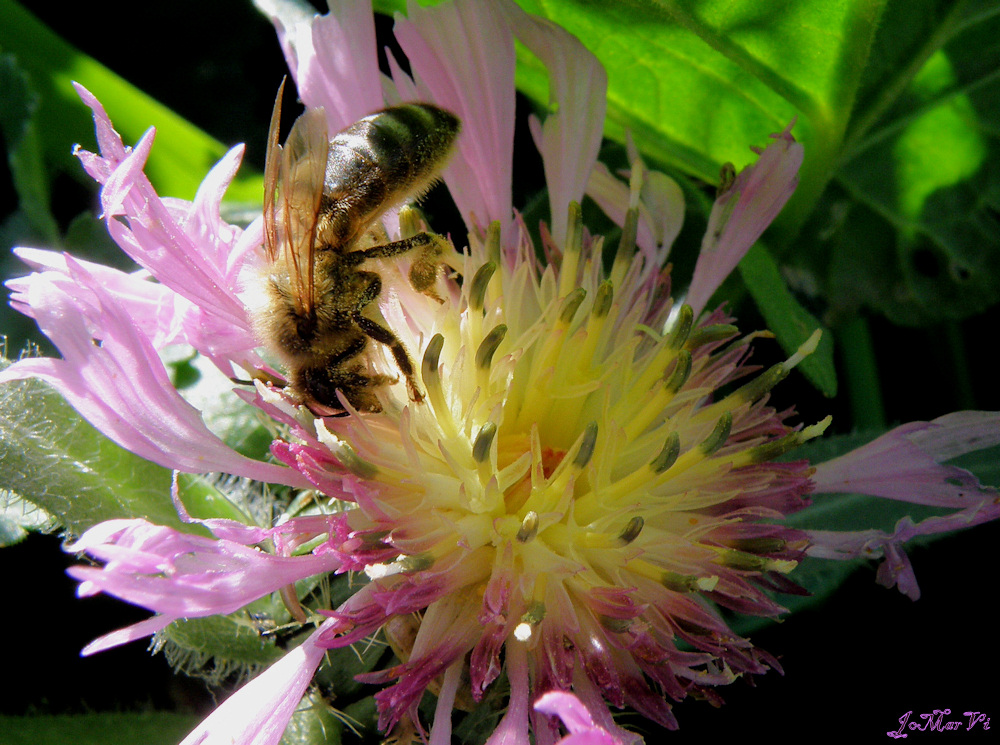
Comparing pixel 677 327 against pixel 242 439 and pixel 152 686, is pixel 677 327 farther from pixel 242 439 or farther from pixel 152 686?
pixel 152 686

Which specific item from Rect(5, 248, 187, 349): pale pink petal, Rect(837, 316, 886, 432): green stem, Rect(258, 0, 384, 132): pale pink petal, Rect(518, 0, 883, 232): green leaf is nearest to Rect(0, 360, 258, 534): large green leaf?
Rect(5, 248, 187, 349): pale pink petal

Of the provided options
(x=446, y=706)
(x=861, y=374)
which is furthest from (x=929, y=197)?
(x=446, y=706)

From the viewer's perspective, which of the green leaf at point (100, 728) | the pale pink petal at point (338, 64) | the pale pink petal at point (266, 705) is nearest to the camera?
the pale pink petal at point (266, 705)

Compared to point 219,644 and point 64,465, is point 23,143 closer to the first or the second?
point 64,465

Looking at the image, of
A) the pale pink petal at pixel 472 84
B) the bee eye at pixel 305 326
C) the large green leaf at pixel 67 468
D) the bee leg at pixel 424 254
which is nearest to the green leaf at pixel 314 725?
the large green leaf at pixel 67 468

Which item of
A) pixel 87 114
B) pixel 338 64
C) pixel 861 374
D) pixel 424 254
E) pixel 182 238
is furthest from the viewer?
pixel 861 374

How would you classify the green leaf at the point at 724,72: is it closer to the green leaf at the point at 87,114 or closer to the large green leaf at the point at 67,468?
the green leaf at the point at 87,114

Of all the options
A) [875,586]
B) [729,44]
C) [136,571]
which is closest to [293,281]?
[136,571]
